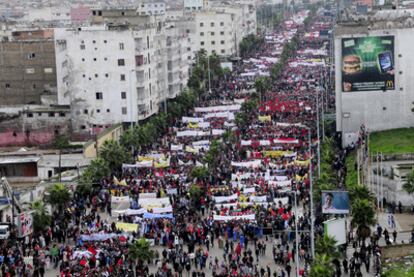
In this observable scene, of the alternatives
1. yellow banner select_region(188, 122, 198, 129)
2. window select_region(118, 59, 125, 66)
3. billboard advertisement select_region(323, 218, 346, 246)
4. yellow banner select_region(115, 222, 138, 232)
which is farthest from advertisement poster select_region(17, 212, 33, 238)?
window select_region(118, 59, 125, 66)

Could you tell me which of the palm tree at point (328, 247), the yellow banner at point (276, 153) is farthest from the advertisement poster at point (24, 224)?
the yellow banner at point (276, 153)

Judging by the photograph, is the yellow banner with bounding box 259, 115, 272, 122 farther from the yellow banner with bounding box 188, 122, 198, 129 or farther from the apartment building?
the apartment building

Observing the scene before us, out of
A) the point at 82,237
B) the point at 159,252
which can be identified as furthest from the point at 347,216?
the point at 82,237

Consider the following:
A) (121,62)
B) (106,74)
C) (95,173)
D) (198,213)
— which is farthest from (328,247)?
(106,74)

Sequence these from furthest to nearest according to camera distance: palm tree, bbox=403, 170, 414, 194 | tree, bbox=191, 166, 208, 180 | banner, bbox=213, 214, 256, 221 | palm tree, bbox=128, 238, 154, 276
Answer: tree, bbox=191, 166, 208, 180, palm tree, bbox=403, 170, 414, 194, banner, bbox=213, 214, 256, 221, palm tree, bbox=128, 238, 154, 276

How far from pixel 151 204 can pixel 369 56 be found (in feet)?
89.1

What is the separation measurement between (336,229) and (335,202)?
14.5 ft

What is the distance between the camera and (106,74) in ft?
302

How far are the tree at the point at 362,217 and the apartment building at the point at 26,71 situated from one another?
59246 mm

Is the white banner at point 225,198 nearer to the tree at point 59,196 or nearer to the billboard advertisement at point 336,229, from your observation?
the tree at point 59,196

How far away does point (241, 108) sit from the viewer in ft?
323

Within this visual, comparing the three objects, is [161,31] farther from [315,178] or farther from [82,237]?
[82,237]

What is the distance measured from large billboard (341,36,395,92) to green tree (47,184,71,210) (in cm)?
2841

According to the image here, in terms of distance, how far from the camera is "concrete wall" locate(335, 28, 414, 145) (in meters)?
81.2
